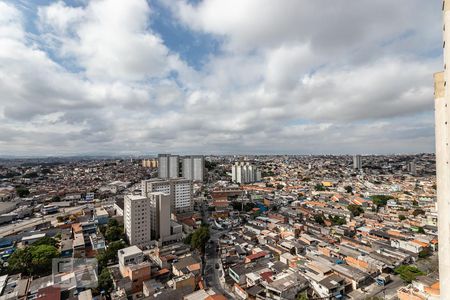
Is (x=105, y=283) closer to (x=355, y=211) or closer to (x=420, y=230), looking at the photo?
(x=420, y=230)

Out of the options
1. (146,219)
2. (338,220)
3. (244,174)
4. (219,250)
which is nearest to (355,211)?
(338,220)

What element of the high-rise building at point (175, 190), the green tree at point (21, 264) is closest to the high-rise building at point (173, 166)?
the high-rise building at point (175, 190)

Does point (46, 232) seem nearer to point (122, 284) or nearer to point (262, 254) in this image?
point (122, 284)

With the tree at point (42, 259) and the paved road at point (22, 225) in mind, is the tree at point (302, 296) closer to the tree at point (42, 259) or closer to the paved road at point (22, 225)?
the tree at point (42, 259)

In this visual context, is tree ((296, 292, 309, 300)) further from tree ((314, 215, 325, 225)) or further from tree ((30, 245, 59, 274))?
tree ((30, 245, 59, 274))

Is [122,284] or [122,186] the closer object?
[122,284]

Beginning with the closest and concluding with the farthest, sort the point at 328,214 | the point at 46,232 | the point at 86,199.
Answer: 1. the point at 46,232
2. the point at 328,214
3. the point at 86,199

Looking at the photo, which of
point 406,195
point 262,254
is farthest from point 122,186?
point 406,195
